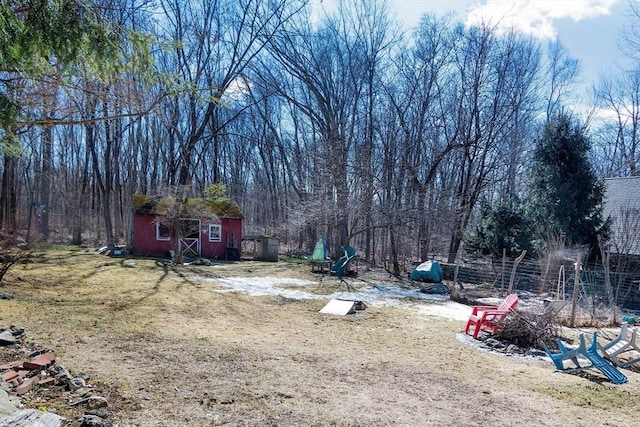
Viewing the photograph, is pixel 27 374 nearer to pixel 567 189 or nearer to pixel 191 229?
pixel 191 229

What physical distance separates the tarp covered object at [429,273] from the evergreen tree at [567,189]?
3.93 m

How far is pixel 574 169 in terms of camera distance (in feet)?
50.1

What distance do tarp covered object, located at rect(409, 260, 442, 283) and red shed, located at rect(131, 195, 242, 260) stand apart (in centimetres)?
868

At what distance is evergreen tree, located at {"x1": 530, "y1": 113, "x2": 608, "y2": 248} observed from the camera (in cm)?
1469

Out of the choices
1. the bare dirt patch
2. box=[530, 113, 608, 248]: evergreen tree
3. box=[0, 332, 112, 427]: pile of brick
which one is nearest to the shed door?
the bare dirt patch

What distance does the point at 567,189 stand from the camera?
1499 centimetres

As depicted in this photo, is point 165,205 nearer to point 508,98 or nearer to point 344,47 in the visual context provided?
point 344,47

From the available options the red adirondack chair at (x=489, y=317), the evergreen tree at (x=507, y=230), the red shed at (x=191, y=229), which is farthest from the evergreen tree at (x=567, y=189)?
the red shed at (x=191, y=229)

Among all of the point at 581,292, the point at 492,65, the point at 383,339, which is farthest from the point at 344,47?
the point at 383,339

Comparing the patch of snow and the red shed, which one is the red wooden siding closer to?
the red shed

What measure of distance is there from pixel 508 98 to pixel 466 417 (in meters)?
20.3

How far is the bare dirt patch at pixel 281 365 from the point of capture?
3770 millimetres

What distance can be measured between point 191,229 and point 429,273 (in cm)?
995

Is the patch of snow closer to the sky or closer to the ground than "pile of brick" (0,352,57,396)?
closer to the ground
